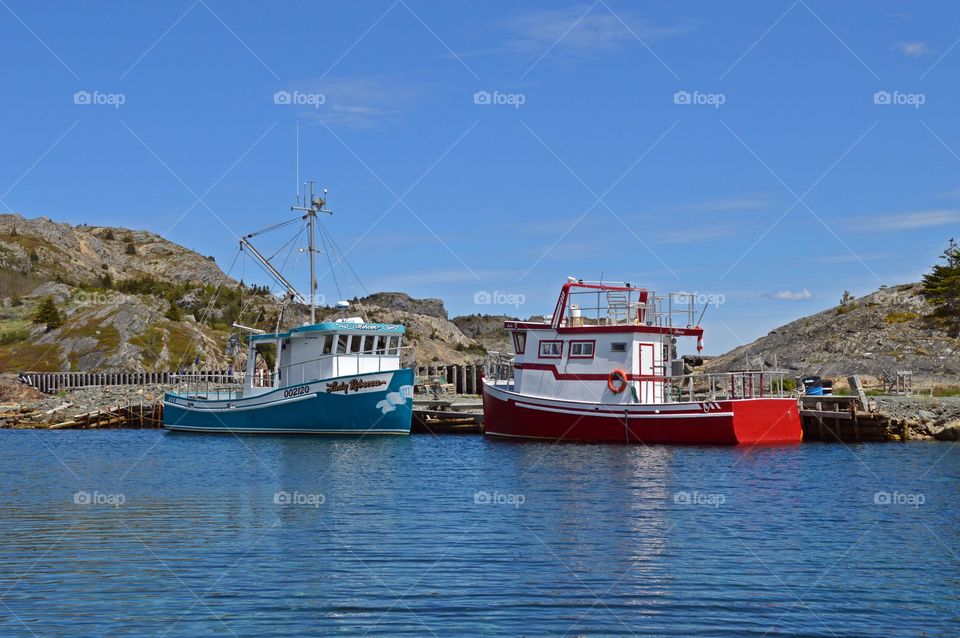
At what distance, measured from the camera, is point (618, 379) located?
4197cm

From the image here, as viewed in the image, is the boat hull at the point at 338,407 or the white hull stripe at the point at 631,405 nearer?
the white hull stripe at the point at 631,405

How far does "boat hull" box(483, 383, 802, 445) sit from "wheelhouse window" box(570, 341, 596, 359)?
1938mm

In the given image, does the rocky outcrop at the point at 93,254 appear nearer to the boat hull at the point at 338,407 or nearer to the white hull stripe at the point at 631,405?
the boat hull at the point at 338,407

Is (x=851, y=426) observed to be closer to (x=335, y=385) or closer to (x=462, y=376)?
(x=335, y=385)

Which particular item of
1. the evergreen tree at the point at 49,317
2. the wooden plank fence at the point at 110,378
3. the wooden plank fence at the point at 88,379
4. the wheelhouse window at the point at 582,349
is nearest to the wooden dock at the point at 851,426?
the wheelhouse window at the point at 582,349

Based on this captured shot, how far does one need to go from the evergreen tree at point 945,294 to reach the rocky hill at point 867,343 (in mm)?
936

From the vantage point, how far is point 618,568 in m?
18.4

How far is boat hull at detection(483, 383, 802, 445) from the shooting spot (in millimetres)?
41094

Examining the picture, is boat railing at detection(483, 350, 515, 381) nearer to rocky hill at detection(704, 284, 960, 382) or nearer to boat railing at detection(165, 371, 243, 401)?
boat railing at detection(165, 371, 243, 401)

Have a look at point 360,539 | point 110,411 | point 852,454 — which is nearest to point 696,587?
point 360,539

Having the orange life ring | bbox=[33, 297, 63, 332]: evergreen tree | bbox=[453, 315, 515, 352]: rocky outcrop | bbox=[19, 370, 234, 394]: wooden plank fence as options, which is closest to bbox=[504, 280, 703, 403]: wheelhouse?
the orange life ring

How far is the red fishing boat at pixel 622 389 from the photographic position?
41.3m

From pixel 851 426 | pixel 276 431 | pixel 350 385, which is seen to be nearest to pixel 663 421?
pixel 851 426

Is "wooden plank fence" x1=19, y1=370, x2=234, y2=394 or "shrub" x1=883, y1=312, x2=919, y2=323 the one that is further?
"shrub" x1=883, y1=312, x2=919, y2=323
